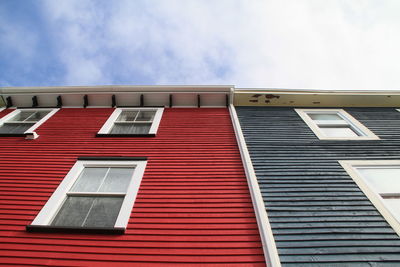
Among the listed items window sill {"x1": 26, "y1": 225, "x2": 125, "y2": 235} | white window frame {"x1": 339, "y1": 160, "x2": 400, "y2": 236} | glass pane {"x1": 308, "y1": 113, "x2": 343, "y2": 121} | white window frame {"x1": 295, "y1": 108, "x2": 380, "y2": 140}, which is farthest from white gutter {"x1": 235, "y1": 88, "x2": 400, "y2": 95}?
window sill {"x1": 26, "y1": 225, "x2": 125, "y2": 235}

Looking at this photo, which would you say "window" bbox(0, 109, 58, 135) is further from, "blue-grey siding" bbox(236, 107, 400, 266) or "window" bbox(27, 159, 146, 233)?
"blue-grey siding" bbox(236, 107, 400, 266)

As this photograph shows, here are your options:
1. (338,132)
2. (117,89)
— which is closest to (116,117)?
(117,89)

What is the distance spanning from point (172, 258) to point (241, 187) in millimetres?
2145

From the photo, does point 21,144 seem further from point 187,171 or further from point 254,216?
point 254,216

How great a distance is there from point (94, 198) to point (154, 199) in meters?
1.27

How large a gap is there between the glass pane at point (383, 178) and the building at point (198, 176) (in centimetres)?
4

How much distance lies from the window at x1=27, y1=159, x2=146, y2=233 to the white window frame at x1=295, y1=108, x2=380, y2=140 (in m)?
5.52

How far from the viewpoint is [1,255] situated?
3.75 m

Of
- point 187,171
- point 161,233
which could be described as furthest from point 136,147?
point 161,233

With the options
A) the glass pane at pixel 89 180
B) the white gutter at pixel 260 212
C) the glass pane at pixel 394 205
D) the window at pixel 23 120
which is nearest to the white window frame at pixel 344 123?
the glass pane at pixel 394 205

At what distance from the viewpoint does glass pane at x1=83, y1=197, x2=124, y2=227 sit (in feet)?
14.3

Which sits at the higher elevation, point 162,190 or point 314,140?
point 314,140

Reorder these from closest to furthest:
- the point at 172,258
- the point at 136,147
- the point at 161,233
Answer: the point at 172,258 → the point at 161,233 → the point at 136,147

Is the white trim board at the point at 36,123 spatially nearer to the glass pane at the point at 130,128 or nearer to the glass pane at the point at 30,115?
the glass pane at the point at 30,115
